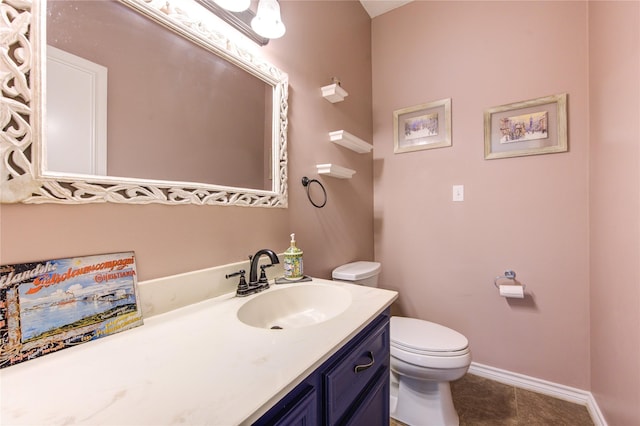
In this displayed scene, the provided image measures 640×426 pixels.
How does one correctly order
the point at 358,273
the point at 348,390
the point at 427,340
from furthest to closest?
the point at 358,273 → the point at 427,340 → the point at 348,390

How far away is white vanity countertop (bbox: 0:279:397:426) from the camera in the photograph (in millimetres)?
397

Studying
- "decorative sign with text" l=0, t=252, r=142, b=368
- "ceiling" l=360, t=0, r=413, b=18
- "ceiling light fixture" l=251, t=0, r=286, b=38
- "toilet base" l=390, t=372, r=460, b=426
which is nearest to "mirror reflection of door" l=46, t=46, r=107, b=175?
"decorative sign with text" l=0, t=252, r=142, b=368

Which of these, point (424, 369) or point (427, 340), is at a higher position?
point (427, 340)

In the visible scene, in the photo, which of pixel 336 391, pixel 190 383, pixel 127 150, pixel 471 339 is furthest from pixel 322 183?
pixel 471 339

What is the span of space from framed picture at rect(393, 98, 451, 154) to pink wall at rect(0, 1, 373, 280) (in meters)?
0.25

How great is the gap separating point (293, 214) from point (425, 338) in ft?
3.06

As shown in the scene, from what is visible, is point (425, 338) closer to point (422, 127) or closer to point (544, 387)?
Result: point (544, 387)

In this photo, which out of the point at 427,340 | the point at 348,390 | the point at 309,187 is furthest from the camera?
the point at 309,187

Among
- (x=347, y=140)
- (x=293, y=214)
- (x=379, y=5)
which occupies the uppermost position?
(x=379, y=5)

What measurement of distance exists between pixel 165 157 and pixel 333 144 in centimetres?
103

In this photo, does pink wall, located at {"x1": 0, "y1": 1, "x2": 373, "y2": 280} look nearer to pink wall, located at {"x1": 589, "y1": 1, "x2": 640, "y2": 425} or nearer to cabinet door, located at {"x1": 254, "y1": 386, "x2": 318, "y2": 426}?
cabinet door, located at {"x1": 254, "y1": 386, "x2": 318, "y2": 426}

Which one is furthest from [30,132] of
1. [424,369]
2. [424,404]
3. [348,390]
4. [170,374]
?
[424,404]

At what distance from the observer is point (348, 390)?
0.73m

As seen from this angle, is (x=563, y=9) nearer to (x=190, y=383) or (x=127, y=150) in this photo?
(x=127, y=150)
